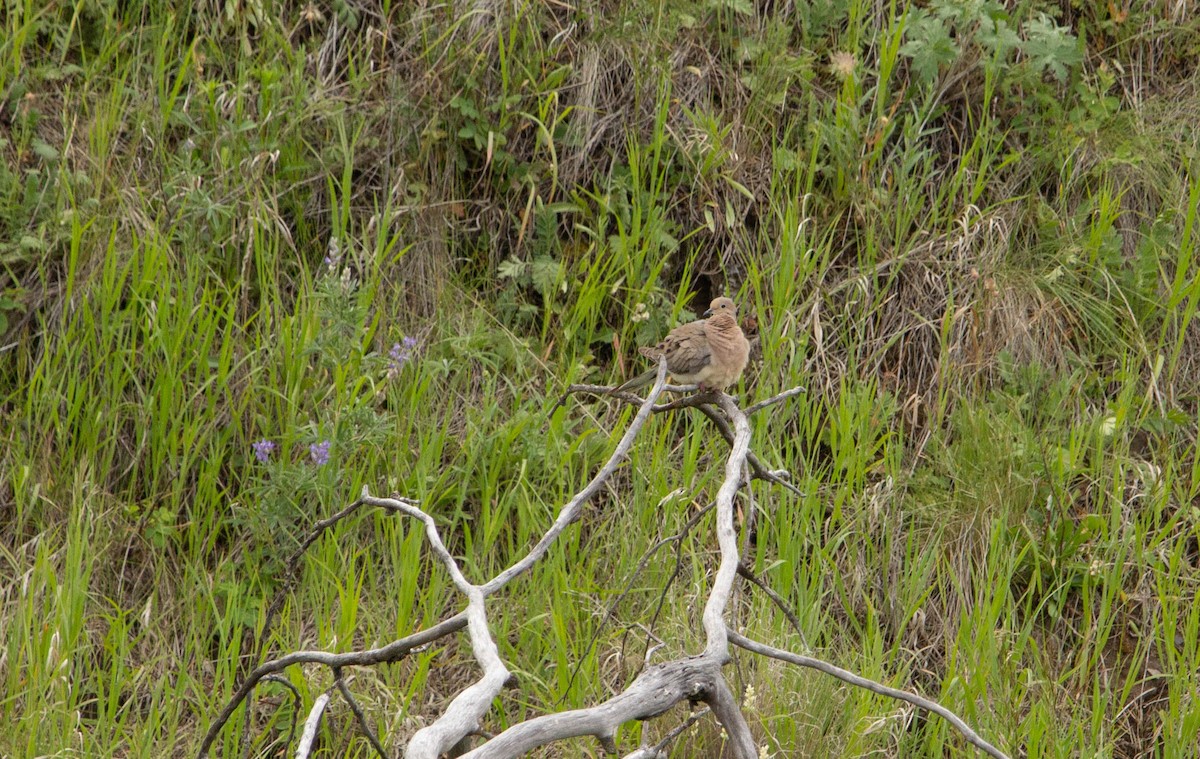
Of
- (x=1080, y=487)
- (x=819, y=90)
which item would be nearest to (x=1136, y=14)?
(x=819, y=90)

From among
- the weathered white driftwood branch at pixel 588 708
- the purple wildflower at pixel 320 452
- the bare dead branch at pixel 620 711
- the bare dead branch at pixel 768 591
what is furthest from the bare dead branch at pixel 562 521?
the purple wildflower at pixel 320 452

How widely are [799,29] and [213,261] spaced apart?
2541 mm

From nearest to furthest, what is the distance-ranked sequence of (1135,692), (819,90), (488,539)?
(488,539) → (1135,692) → (819,90)

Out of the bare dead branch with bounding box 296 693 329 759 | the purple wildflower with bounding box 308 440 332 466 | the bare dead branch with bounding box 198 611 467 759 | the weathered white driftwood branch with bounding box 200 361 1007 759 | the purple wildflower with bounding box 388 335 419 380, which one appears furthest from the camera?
the purple wildflower with bounding box 388 335 419 380

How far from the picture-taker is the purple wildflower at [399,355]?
441 cm

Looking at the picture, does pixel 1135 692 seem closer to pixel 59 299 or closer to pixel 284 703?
pixel 284 703

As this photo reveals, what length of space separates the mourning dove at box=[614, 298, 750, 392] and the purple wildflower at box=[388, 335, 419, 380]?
2.84 feet

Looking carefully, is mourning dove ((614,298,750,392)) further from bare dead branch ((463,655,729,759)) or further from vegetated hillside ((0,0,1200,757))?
bare dead branch ((463,655,729,759))

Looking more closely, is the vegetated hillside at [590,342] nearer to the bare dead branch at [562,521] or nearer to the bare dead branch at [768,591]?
the bare dead branch at [768,591]

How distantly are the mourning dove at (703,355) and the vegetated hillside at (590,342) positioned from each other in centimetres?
44

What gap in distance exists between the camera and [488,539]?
425 cm

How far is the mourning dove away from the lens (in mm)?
3869

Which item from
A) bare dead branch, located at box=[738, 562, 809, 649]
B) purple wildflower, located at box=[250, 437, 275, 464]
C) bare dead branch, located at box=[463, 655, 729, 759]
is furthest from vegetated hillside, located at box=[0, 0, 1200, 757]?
bare dead branch, located at box=[463, 655, 729, 759]

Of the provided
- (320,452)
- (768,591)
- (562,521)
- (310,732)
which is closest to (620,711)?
(562,521)
